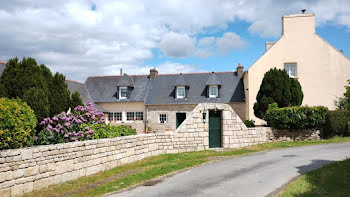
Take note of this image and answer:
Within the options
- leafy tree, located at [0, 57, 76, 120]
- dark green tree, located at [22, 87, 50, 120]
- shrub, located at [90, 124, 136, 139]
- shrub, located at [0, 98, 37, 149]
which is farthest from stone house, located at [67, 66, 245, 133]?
shrub, located at [0, 98, 37, 149]

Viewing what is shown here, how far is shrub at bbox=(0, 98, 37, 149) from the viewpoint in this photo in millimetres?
6664

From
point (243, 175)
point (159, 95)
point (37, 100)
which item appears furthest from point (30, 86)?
point (159, 95)

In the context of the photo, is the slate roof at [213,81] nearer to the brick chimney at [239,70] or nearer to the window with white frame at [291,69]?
the brick chimney at [239,70]

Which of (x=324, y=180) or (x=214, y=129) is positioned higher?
(x=214, y=129)

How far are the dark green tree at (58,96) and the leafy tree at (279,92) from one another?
12320mm

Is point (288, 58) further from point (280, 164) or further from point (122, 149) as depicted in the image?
point (122, 149)

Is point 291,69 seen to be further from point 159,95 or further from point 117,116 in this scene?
point 117,116

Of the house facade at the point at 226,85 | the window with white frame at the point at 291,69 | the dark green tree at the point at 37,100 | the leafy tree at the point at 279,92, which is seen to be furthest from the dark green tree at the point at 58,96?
the window with white frame at the point at 291,69

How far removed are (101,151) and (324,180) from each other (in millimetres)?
6742

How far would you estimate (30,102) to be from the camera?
31.3 ft

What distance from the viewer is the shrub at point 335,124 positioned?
593 inches

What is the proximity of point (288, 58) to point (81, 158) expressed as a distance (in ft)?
64.5

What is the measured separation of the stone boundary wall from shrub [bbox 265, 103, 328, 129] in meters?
0.71

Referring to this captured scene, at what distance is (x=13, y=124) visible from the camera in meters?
6.80
